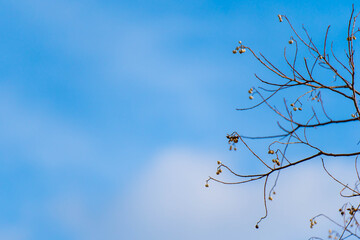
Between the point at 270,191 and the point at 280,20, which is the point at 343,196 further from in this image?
the point at 280,20

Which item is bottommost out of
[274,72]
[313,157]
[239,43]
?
[313,157]

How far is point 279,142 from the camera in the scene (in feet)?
19.5

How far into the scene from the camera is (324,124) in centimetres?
593

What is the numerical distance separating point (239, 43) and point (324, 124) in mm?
1464

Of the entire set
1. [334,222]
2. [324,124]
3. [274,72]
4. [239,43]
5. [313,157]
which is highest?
[239,43]

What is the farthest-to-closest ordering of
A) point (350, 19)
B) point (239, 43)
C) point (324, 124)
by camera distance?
point (239, 43) < point (324, 124) < point (350, 19)

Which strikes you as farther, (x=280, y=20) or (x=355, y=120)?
(x=280, y=20)

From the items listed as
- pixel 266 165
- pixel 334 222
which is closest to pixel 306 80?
pixel 266 165

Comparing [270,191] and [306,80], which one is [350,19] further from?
[270,191]

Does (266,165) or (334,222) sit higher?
(266,165)

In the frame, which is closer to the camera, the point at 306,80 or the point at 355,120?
the point at 355,120

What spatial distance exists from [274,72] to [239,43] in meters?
0.66

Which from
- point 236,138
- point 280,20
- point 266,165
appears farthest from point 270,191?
point 280,20

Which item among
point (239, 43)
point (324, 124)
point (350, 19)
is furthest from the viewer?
point (239, 43)
